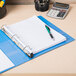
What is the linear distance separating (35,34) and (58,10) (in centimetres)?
29

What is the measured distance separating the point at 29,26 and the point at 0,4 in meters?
0.23

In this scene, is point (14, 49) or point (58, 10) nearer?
point (14, 49)

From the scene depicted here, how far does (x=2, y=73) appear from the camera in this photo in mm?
780

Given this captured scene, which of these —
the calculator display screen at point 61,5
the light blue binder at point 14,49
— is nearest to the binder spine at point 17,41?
the light blue binder at point 14,49

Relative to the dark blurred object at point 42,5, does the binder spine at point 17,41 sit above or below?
above

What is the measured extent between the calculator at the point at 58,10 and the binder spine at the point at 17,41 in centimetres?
30

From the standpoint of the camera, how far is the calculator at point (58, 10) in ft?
3.71

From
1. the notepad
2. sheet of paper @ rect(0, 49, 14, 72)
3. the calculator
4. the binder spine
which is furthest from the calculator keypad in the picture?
sheet of paper @ rect(0, 49, 14, 72)

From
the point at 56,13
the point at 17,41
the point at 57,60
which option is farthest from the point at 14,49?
the point at 56,13

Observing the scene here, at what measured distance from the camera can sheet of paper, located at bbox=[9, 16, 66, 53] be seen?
90cm

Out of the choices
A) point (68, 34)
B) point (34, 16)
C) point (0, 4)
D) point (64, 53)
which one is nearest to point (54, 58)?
point (64, 53)

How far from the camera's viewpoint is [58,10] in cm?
117

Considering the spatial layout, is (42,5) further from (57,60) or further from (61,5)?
(57,60)

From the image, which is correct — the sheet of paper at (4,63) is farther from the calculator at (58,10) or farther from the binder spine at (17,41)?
the calculator at (58,10)
